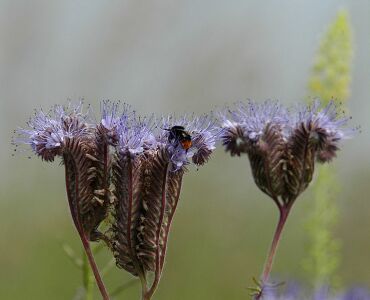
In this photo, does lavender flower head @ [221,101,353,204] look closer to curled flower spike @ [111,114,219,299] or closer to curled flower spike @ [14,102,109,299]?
curled flower spike @ [111,114,219,299]

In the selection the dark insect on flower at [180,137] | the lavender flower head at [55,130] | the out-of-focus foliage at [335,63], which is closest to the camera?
the dark insect on flower at [180,137]

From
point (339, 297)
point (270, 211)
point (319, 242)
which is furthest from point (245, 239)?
point (339, 297)

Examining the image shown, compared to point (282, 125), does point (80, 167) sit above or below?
below

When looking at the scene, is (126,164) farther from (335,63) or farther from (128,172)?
(335,63)

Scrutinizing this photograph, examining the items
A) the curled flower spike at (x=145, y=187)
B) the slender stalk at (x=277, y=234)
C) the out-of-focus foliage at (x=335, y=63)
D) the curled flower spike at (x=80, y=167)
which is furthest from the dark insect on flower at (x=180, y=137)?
the out-of-focus foliage at (x=335, y=63)

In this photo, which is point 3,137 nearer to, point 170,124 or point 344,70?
point 344,70

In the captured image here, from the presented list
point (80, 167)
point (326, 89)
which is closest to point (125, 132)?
point (80, 167)

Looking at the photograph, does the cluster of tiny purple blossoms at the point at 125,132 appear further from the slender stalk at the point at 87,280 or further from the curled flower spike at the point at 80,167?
the slender stalk at the point at 87,280
